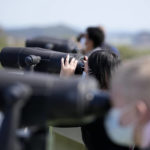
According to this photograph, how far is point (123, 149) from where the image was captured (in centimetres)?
184

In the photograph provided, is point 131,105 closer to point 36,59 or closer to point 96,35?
point 36,59

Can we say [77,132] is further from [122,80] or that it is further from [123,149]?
[122,80]

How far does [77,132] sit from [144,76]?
192 cm

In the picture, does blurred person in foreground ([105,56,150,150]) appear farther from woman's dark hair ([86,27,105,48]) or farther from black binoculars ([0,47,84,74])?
woman's dark hair ([86,27,105,48])

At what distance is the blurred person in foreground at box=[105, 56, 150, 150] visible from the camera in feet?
3.69

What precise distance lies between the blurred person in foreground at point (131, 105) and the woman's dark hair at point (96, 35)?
3.95m

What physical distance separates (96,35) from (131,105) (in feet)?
13.3

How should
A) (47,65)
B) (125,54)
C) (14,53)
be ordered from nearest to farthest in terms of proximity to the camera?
1. (47,65)
2. (14,53)
3. (125,54)

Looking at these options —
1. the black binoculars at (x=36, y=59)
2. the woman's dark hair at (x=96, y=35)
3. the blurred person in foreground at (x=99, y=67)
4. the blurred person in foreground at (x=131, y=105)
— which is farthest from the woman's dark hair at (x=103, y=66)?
the woman's dark hair at (x=96, y=35)

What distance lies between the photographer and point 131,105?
1135 mm

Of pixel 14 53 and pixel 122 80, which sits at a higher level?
pixel 122 80

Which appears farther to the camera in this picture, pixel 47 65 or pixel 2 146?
pixel 47 65

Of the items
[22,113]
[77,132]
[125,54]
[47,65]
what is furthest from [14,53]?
[125,54]

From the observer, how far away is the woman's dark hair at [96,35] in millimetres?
5148
